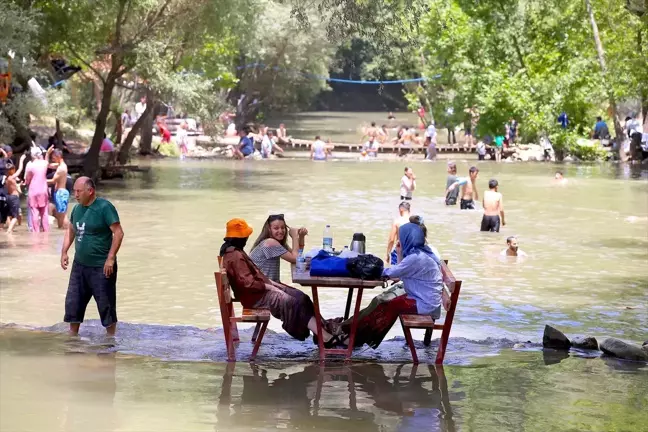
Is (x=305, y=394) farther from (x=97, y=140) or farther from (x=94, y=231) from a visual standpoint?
(x=97, y=140)

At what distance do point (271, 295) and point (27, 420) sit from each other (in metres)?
2.95

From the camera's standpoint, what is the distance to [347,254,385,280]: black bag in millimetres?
10484

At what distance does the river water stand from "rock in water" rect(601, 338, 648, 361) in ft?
0.69

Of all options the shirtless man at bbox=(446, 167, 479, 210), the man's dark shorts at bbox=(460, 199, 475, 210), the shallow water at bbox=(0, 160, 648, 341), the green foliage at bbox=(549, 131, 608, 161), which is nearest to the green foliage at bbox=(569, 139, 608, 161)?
the green foliage at bbox=(549, 131, 608, 161)

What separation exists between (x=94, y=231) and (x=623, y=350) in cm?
535

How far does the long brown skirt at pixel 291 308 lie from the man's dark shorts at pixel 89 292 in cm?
162

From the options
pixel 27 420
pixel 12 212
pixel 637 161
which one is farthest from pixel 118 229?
pixel 637 161

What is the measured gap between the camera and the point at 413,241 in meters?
11.0

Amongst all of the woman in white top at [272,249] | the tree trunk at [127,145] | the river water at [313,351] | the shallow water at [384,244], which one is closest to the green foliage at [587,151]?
the shallow water at [384,244]

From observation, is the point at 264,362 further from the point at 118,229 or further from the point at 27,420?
the point at 27,420

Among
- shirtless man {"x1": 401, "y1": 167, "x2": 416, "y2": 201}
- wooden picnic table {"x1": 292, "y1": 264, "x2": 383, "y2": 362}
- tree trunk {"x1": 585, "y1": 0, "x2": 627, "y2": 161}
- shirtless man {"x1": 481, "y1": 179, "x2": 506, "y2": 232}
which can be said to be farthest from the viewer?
tree trunk {"x1": 585, "y1": 0, "x2": 627, "y2": 161}

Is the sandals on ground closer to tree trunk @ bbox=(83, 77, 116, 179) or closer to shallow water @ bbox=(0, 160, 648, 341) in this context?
shallow water @ bbox=(0, 160, 648, 341)

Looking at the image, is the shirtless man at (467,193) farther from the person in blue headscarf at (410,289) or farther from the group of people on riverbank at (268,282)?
the person in blue headscarf at (410,289)

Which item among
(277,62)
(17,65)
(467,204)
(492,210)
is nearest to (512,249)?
(492,210)
